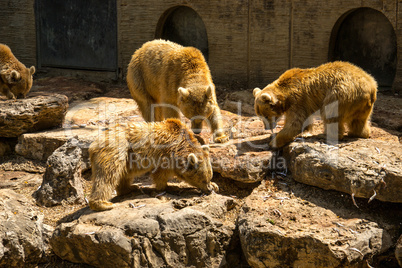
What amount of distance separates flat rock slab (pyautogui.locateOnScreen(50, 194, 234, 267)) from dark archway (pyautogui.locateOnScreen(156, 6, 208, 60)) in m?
6.98

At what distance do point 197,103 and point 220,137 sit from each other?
2.19 feet

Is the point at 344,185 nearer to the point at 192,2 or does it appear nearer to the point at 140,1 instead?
the point at 192,2

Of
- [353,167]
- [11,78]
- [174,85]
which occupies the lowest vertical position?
[353,167]

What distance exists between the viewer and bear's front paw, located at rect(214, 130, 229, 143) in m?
7.89

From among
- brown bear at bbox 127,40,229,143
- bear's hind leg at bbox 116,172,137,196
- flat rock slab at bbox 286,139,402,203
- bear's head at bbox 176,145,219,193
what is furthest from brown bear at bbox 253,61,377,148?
bear's hind leg at bbox 116,172,137,196

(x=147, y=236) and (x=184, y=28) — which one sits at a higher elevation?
(x=184, y=28)

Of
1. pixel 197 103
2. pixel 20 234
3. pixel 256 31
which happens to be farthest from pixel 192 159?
pixel 256 31

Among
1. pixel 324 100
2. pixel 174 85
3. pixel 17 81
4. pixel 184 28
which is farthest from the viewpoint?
pixel 184 28

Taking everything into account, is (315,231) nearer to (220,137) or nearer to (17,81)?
(220,137)

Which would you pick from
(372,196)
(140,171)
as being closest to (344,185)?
(372,196)

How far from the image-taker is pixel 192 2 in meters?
11.7

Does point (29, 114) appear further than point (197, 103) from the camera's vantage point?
Yes

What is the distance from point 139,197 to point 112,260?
3.27ft

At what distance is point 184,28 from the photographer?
12.5 meters
